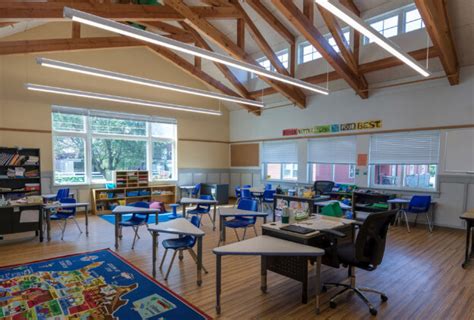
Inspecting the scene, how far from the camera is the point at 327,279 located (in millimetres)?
3527

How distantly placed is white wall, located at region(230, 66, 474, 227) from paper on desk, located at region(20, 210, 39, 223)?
7.11m

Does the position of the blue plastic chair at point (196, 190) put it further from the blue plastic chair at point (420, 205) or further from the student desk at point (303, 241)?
the student desk at point (303, 241)

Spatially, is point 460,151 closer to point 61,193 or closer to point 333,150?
point 333,150

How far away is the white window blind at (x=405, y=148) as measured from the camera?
6.34m

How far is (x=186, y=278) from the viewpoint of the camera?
352cm

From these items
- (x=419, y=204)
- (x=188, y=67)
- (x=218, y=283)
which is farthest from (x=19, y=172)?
(x=419, y=204)

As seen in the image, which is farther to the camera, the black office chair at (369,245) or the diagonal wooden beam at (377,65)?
the diagonal wooden beam at (377,65)

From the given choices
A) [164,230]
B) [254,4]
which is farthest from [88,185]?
[254,4]

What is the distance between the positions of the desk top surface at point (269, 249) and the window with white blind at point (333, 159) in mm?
5654

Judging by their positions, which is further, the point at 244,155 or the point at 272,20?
the point at 244,155

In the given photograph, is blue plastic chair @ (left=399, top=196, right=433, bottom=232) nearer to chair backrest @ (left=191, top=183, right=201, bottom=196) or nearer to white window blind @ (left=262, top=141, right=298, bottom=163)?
white window blind @ (left=262, top=141, right=298, bottom=163)

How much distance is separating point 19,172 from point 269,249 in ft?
22.7

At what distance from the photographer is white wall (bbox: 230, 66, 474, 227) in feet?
19.3

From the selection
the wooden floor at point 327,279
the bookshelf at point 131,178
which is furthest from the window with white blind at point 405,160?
the bookshelf at point 131,178
